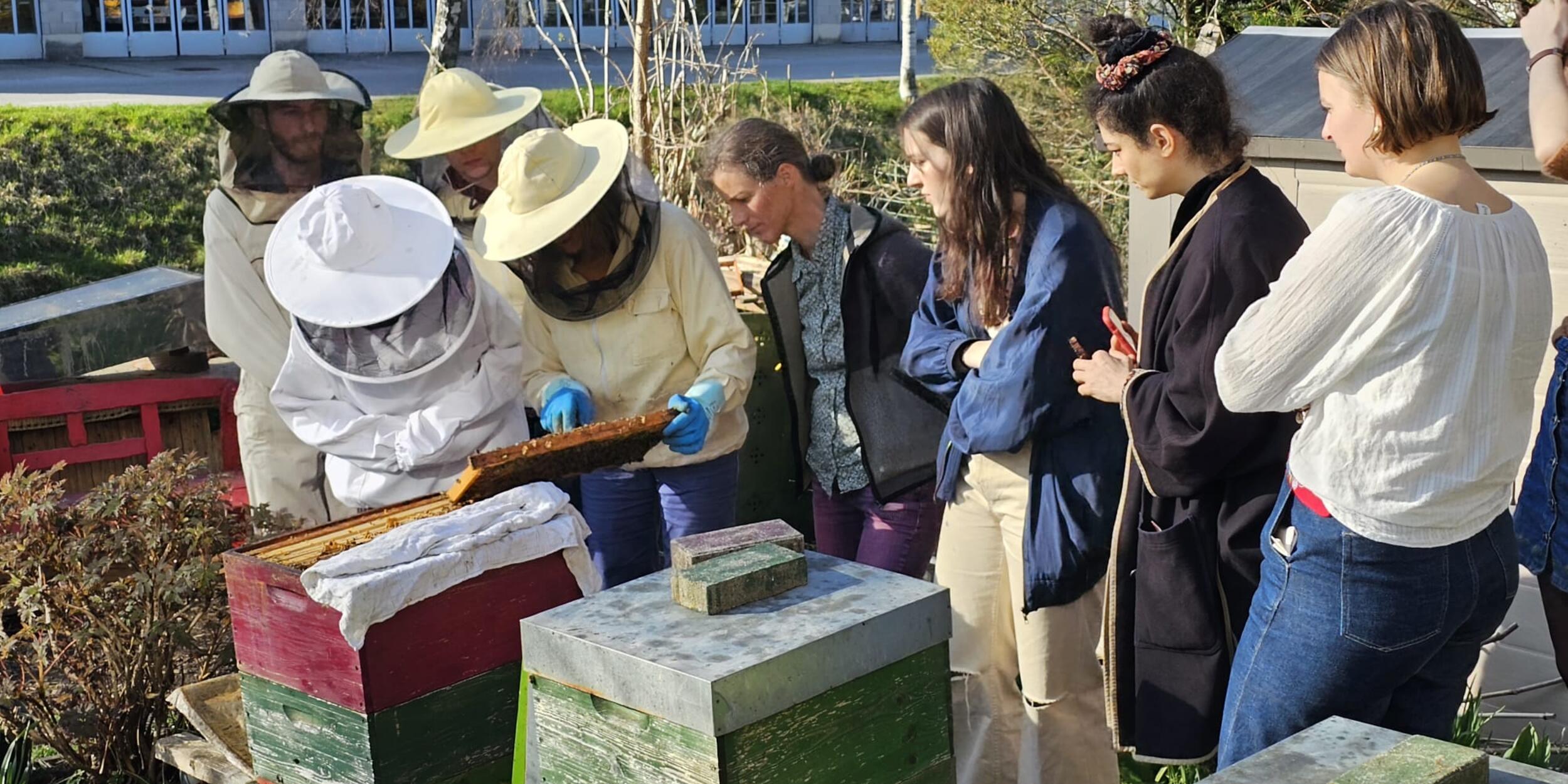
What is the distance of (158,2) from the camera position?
18.2 m

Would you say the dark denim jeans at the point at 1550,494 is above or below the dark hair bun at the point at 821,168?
below

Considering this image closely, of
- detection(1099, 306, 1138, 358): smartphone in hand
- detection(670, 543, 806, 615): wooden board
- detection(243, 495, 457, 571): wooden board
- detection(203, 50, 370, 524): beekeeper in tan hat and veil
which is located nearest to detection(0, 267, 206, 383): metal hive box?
detection(203, 50, 370, 524): beekeeper in tan hat and veil

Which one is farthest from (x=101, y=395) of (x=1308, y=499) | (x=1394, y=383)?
(x=1394, y=383)

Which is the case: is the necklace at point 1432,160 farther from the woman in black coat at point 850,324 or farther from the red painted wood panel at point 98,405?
the red painted wood panel at point 98,405

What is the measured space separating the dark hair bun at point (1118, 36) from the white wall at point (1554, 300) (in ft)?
3.20

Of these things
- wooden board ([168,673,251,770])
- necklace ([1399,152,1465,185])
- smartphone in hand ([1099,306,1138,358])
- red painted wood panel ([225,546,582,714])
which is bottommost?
wooden board ([168,673,251,770])

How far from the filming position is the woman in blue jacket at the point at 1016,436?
2500 millimetres

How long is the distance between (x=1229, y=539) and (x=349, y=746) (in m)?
1.37

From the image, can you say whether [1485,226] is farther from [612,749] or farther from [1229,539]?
[612,749]

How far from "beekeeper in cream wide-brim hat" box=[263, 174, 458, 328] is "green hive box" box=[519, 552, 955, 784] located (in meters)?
1.14

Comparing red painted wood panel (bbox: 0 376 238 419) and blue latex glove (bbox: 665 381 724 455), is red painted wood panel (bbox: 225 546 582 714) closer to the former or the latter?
blue latex glove (bbox: 665 381 724 455)

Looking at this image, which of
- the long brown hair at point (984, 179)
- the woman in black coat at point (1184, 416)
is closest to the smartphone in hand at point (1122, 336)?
the woman in black coat at point (1184, 416)

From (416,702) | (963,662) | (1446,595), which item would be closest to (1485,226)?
(1446,595)

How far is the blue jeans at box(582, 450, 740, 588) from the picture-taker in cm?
315
